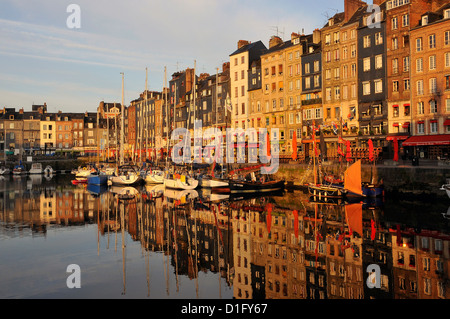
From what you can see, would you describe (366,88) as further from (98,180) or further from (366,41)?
(98,180)

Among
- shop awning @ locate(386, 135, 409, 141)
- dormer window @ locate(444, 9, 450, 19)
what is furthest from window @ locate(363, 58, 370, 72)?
dormer window @ locate(444, 9, 450, 19)

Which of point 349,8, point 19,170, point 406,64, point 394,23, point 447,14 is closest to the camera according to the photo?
point 447,14

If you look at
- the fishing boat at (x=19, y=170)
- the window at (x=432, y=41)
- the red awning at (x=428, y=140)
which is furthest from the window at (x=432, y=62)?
the fishing boat at (x=19, y=170)

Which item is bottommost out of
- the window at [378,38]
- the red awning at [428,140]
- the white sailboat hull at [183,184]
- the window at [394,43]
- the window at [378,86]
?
the white sailboat hull at [183,184]

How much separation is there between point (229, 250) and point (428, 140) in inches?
1207

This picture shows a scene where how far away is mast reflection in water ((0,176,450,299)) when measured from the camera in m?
14.1

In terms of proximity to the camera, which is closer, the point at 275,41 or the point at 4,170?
the point at 275,41

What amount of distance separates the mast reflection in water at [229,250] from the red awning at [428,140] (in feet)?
36.5

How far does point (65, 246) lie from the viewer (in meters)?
20.8

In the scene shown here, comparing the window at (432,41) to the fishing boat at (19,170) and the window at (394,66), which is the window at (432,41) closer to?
the window at (394,66)

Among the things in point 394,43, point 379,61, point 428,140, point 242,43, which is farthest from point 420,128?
point 242,43

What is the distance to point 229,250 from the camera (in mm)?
19938

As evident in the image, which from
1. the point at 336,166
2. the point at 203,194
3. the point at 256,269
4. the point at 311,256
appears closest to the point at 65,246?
the point at 256,269

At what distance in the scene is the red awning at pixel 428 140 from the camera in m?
40.4
